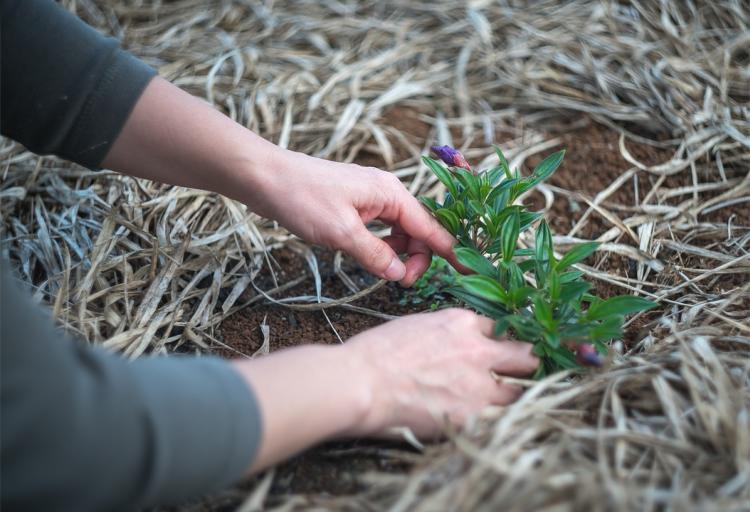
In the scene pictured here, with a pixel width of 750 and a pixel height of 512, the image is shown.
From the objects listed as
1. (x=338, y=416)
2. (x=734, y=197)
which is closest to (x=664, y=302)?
(x=734, y=197)

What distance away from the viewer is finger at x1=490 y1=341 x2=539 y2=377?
4.69 ft

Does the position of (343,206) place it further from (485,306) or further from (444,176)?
(485,306)

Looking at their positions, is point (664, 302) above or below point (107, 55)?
below

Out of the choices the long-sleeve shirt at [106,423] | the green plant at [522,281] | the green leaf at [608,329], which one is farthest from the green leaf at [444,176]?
the long-sleeve shirt at [106,423]

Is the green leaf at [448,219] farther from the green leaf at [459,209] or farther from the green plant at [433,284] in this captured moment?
the green plant at [433,284]

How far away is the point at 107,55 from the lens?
161 cm

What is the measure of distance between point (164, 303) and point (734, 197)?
1.70 m

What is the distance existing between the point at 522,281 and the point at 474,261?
0.12 m

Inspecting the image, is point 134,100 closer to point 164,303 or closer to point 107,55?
point 107,55

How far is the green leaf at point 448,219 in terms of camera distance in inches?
66.2

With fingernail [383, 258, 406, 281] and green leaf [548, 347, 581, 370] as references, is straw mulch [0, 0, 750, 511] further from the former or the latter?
fingernail [383, 258, 406, 281]

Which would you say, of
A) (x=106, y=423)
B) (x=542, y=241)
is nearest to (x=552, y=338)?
(x=542, y=241)

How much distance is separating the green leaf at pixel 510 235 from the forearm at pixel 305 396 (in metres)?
0.48

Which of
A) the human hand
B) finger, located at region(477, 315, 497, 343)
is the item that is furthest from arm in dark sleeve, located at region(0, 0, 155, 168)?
finger, located at region(477, 315, 497, 343)
